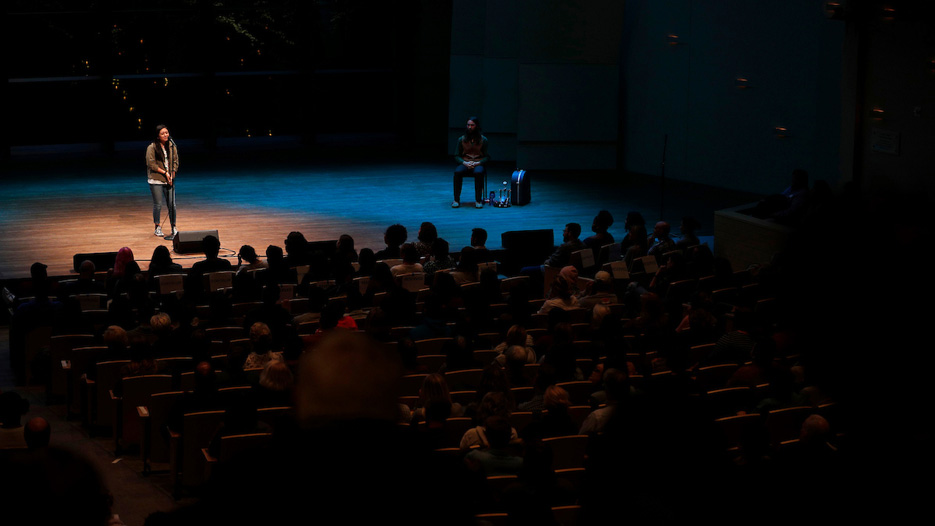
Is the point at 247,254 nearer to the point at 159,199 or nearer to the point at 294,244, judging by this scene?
the point at 294,244

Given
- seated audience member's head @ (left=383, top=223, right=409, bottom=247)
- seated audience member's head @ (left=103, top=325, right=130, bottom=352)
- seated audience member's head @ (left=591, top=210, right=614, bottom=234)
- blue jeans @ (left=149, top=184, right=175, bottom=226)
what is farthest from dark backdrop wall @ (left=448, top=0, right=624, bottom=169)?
seated audience member's head @ (left=103, top=325, right=130, bottom=352)

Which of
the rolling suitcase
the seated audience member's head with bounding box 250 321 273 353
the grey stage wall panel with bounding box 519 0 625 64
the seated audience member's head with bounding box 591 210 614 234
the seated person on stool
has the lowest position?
the seated audience member's head with bounding box 250 321 273 353

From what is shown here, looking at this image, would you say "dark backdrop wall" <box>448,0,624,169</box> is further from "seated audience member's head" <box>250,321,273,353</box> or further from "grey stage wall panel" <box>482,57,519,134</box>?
"seated audience member's head" <box>250,321,273,353</box>

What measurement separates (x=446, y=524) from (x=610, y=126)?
1622 centimetres

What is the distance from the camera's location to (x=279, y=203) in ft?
45.9

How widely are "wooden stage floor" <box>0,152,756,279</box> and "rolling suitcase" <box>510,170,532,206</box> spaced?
21cm

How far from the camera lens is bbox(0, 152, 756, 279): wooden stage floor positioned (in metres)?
11.7

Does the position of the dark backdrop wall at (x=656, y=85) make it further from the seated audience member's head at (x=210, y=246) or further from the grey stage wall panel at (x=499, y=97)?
the seated audience member's head at (x=210, y=246)

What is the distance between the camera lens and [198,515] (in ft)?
3.55

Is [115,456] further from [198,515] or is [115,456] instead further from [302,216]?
[302,216]

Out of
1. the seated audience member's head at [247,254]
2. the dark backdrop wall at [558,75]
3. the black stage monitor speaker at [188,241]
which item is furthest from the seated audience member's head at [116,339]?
the dark backdrop wall at [558,75]

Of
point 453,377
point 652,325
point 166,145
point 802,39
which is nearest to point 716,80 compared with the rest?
point 802,39

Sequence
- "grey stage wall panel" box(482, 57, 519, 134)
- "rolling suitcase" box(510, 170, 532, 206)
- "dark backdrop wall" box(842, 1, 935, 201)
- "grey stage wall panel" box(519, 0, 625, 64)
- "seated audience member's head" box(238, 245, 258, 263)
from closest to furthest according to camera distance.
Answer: "dark backdrop wall" box(842, 1, 935, 201), "seated audience member's head" box(238, 245, 258, 263), "rolling suitcase" box(510, 170, 532, 206), "grey stage wall panel" box(519, 0, 625, 64), "grey stage wall panel" box(482, 57, 519, 134)

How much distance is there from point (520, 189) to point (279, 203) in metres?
3.52
